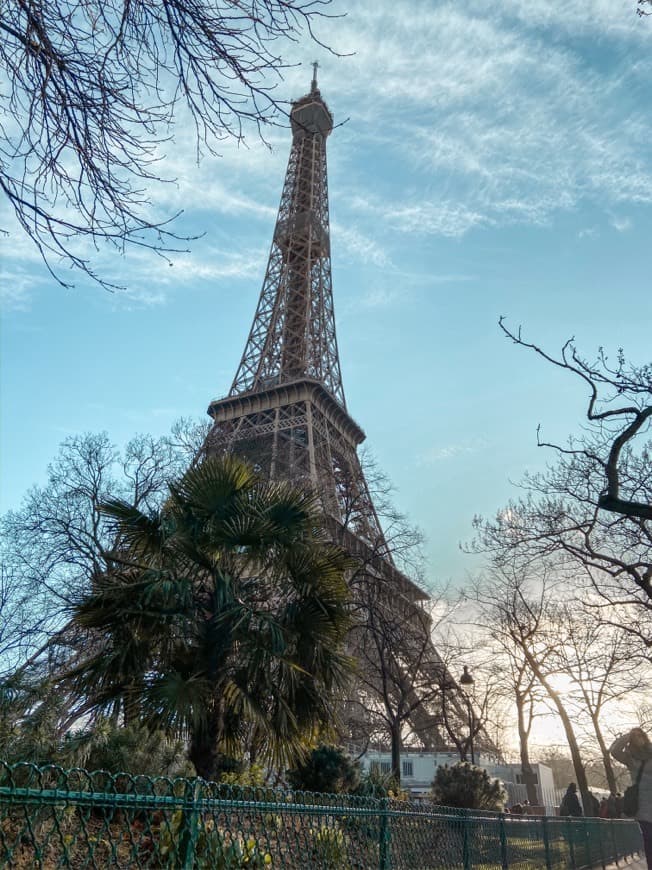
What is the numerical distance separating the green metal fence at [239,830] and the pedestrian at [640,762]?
4.40ft

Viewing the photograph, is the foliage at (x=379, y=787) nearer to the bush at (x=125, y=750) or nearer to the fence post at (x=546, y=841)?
the fence post at (x=546, y=841)

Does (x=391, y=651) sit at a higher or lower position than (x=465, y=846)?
higher

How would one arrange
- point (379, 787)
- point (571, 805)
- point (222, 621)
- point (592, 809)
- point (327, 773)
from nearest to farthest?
point (222, 621), point (327, 773), point (379, 787), point (571, 805), point (592, 809)

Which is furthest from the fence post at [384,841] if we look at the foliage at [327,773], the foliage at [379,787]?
the foliage at [327,773]

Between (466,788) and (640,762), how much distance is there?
517cm

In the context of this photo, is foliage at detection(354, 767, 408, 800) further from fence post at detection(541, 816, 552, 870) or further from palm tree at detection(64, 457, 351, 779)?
palm tree at detection(64, 457, 351, 779)

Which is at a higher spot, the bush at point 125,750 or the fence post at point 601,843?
the bush at point 125,750

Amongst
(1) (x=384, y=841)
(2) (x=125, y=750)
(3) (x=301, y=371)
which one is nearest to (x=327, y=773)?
(2) (x=125, y=750)

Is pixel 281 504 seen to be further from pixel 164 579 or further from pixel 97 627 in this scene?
pixel 97 627

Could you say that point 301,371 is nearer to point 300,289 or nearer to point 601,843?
point 300,289

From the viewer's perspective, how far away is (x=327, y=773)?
11.2 m

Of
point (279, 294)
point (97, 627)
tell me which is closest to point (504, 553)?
point (97, 627)

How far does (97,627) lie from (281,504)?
9.78 feet

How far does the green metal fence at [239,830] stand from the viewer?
10.1ft
